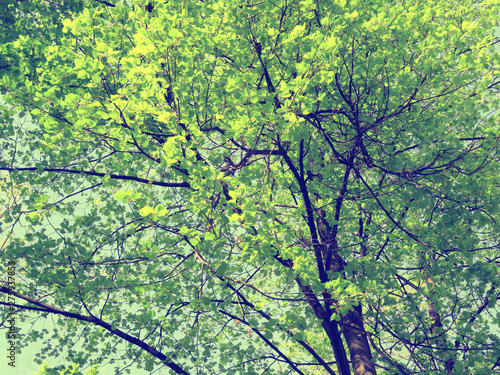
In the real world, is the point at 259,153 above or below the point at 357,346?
above

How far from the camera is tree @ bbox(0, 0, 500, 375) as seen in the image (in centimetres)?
489

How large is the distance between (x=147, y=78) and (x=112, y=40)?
1752 mm

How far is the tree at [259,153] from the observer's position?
4891 millimetres

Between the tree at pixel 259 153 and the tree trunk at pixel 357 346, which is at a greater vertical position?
the tree at pixel 259 153

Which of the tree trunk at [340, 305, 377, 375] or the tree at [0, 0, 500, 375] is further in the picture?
the tree trunk at [340, 305, 377, 375]

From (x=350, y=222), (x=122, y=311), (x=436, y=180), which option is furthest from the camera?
(x=122, y=311)

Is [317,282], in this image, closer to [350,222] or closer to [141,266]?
[350,222]

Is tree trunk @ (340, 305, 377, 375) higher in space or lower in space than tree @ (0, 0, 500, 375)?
lower

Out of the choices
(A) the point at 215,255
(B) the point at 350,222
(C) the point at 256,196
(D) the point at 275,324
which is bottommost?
(D) the point at 275,324

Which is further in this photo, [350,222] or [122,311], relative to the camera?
[122,311]

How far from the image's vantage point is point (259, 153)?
6.60 metres

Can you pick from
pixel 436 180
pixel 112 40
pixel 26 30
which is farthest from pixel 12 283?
pixel 436 180

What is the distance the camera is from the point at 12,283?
7070 mm

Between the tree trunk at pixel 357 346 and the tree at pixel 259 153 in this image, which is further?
the tree trunk at pixel 357 346
